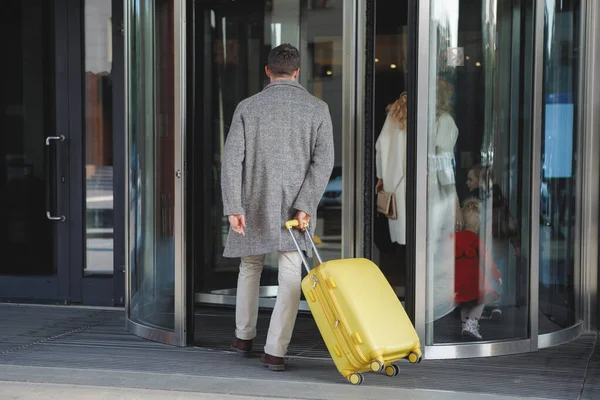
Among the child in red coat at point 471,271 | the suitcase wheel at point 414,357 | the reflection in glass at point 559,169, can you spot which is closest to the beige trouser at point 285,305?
the suitcase wheel at point 414,357

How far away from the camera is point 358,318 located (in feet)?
13.7

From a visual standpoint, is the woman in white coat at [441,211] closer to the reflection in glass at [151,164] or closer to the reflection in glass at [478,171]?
the reflection in glass at [478,171]

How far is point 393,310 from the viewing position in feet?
14.1

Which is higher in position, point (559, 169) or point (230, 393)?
point (559, 169)

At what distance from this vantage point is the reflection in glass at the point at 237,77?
21.5 ft

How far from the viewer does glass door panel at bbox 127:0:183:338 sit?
17.8 feet

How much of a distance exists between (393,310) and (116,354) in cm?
171

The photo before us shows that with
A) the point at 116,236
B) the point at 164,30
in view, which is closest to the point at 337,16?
the point at 164,30

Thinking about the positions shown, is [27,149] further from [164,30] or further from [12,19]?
[164,30]

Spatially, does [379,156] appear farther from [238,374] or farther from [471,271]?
[238,374]

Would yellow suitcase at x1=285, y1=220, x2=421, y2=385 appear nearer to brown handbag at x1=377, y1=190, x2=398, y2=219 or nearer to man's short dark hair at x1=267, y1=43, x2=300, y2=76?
man's short dark hair at x1=267, y1=43, x2=300, y2=76

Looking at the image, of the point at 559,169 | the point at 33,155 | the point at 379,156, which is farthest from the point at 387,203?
the point at 33,155

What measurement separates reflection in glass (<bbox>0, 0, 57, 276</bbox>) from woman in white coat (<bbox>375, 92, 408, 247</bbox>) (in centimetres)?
238

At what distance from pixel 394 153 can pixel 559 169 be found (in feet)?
3.59
